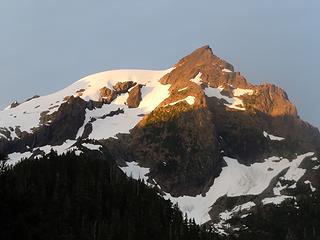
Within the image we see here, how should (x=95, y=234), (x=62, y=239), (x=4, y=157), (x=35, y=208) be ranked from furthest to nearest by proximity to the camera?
1. (x=95, y=234)
2. (x=62, y=239)
3. (x=35, y=208)
4. (x=4, y=157)

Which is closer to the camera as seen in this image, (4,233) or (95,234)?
(4,233)

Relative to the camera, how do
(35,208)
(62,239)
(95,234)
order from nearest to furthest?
(35,208)
(62,239)
(95,234)

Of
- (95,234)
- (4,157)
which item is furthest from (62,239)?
(95,234)

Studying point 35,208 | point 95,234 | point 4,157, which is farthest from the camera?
point 95,234

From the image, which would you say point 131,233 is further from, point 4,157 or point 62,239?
point 4,157

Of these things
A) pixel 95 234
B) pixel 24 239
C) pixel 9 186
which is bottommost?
pixel 24 239

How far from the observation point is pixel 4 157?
34.1 m

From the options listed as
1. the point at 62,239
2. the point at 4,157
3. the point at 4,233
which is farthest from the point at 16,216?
the point at 62,239

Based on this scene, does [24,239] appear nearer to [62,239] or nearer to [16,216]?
[16,216]

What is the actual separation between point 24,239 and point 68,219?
539 ft

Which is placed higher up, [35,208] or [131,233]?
[131,233]

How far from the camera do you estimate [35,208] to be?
3647 centimetres

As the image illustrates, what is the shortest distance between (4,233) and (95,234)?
159 metres

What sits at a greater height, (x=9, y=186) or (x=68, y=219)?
(x=68, y=219)
